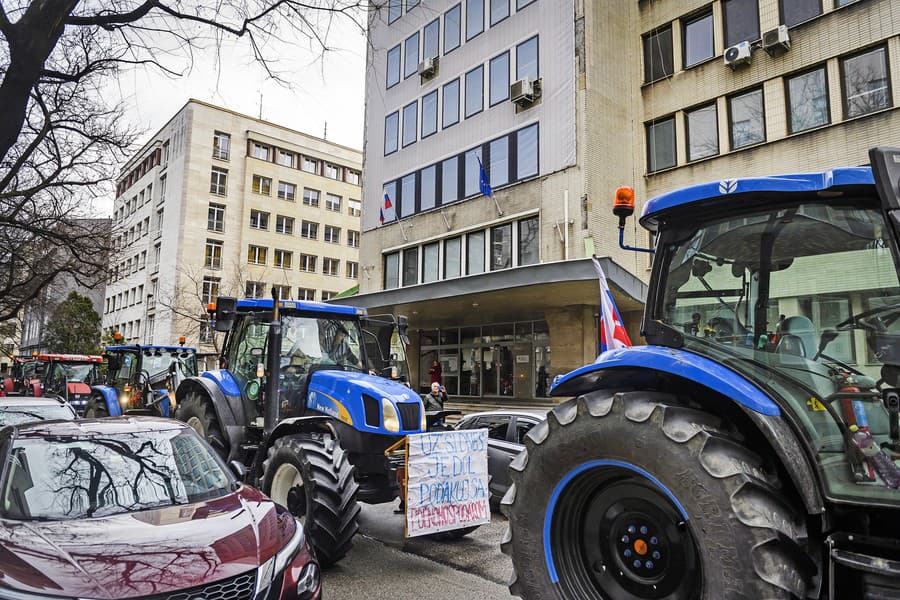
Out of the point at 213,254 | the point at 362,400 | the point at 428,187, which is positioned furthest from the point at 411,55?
Answer: the point at 213,254

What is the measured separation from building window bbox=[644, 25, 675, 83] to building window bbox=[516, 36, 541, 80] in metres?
3.84

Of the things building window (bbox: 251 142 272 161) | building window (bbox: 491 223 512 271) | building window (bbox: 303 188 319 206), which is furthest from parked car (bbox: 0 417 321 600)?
building window (bbox: 303 188 319 206)

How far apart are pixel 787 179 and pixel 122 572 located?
12.2 feet

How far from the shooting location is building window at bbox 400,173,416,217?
26.7 m

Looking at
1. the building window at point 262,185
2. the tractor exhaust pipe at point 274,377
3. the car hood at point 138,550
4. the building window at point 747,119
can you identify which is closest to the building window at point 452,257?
the building window at point 747,119

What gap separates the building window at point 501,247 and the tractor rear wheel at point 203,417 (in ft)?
50.0

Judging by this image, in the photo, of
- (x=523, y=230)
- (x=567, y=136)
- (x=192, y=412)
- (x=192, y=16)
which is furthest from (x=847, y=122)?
(x=192, y=412)

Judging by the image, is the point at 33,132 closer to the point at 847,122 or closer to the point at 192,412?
the point at 192,412

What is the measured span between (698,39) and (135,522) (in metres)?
21.8

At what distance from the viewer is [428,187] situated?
26.0 m

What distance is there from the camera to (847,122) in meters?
16.4

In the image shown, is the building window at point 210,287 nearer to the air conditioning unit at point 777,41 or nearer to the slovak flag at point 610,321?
the air conditioning unit at point 777,41

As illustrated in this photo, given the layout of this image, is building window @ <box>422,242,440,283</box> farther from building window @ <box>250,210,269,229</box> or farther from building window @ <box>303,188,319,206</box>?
building window @ <box>303,188,319,206</box>

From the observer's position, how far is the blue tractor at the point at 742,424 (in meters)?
2.65
